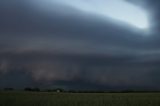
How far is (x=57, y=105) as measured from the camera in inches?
1575

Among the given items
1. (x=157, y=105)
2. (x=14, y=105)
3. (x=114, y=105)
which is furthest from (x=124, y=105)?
(x=14, y=105)

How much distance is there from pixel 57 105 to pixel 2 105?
610 cm

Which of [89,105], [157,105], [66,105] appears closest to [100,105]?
[89,105]

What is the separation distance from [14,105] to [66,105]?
5.99 metres

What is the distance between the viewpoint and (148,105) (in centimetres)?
4053

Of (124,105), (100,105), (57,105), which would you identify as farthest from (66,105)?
(124,105)

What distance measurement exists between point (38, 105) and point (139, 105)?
11.7 metres

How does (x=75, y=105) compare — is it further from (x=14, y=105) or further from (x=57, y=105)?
(x=14, y=105)

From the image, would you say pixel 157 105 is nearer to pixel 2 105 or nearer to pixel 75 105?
pixel 75 105

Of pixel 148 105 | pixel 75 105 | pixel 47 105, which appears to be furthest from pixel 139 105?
pixel 47 105

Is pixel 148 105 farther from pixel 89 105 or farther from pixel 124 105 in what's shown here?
pixel 89 105

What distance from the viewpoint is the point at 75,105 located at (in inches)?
1563

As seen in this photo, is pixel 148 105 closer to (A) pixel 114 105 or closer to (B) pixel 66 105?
(A) pixel 114 105

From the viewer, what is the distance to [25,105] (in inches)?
1599
